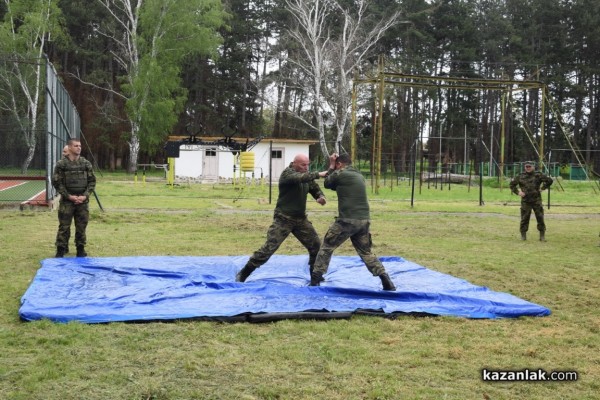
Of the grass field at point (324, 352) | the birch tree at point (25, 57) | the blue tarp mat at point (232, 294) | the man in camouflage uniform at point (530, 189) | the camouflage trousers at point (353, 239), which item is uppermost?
the birch tree at point (25, 57)

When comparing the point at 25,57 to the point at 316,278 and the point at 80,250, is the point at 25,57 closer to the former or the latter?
the point at 80,250

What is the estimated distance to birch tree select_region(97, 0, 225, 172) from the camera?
136ft

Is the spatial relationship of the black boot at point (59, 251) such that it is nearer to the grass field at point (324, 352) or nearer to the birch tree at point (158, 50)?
the grass field at point (324, 352)

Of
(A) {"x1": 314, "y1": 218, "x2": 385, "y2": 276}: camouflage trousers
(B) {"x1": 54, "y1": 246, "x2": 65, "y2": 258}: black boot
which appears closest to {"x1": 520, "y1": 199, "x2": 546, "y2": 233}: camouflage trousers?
(A) {"x1": 314, "y1": 218, "x2": 385, "y2": 276}: camouflage trousers

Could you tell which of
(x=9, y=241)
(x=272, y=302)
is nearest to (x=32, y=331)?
(x=272, y=302)

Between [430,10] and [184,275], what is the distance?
157 ft

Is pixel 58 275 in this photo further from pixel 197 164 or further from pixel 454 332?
pixel 197 164

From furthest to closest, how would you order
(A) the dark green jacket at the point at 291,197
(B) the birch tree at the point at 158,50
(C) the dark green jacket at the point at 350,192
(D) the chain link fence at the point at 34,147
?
(B) the birch tree at the point at 158,50, (D) the chain link fence at the point at 34,147, (A) the dark green jacket at the point at 291,197, (C) the dark green jacket at the point at 350,192

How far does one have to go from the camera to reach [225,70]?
58.5 meters

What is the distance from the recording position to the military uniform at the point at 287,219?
26.7ft

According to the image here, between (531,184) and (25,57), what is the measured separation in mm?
33339

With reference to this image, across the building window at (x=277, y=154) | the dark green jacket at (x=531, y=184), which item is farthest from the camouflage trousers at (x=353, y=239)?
the building window at (x=277, y=154)

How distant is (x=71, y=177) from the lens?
9891 millimetres

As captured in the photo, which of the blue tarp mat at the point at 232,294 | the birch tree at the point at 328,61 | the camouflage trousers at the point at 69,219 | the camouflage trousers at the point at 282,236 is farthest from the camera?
the birch tree at the point at 328,61
